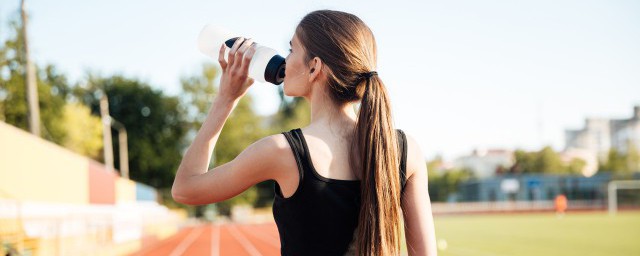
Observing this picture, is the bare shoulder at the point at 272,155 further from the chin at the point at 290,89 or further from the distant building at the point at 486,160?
the distant building at the point at 486,160

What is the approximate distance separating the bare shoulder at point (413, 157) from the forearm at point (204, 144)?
1.59 ft

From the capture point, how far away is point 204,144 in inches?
71.2

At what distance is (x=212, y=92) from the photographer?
60.6 meters

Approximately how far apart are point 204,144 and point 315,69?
0.33 metres

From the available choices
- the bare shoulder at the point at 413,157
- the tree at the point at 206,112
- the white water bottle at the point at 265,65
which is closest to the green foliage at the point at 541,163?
the tree at the point at 206,112

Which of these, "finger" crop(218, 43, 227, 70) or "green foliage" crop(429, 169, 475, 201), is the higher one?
"finger" crop(218, 43, 227, 70)

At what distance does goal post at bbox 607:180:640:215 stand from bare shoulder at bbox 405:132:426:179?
5957cm

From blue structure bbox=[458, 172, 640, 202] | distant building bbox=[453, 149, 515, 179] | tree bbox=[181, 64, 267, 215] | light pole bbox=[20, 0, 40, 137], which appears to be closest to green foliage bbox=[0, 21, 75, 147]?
tree bbox=[181, 64, 267, 215]

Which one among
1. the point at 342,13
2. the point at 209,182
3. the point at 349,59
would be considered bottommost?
the point at 209,182

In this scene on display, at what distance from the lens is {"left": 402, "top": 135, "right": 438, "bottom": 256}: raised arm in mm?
1861

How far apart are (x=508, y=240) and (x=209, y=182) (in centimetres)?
2131

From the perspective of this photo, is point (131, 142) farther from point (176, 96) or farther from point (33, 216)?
point (33, 216)

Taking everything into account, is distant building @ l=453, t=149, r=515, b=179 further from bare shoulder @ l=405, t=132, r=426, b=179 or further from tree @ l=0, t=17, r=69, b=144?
bare shoulder @ l=405, t=132, r=426, b=179

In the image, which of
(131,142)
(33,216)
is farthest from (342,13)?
(131,142)
